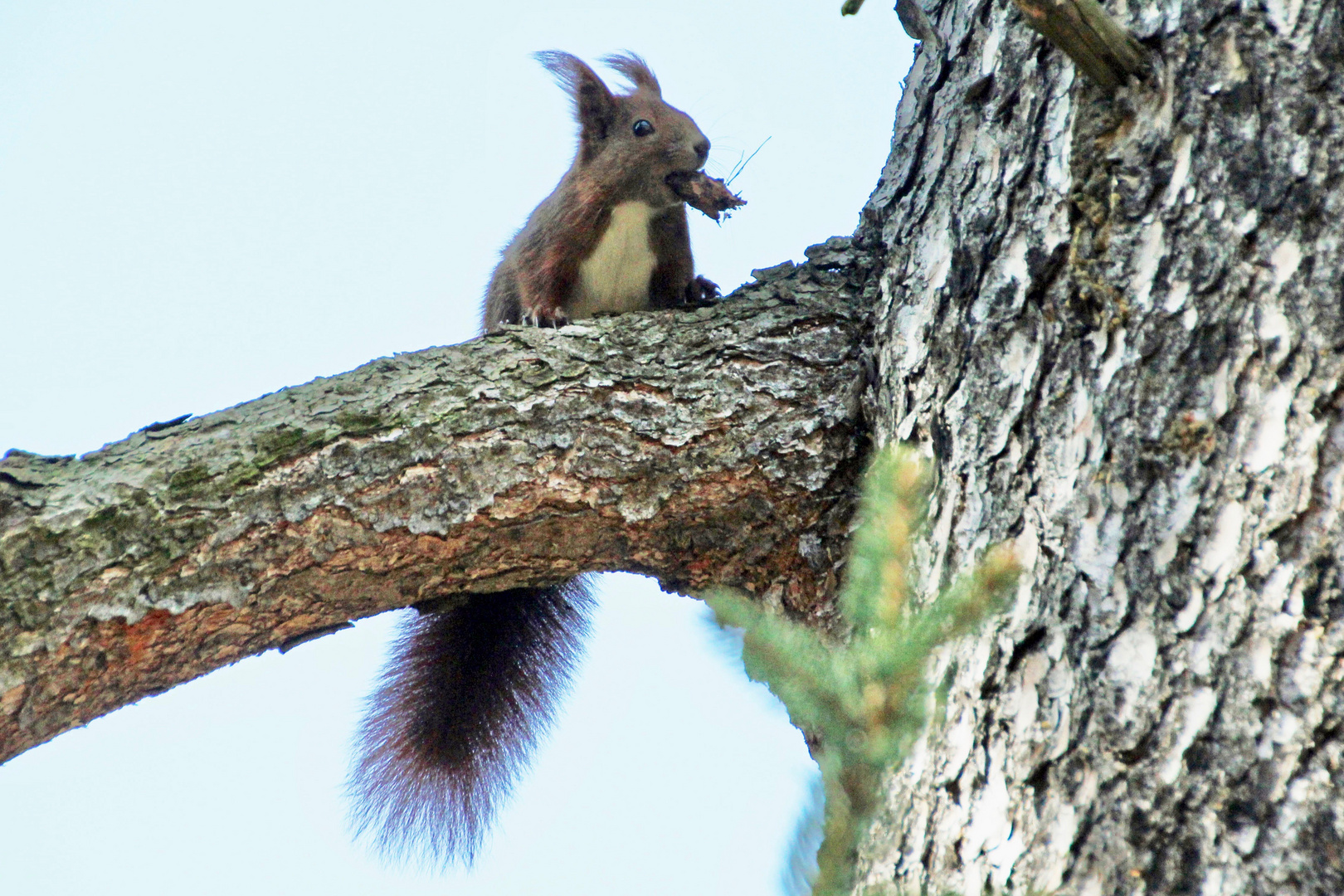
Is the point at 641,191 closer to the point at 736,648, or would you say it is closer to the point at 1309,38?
the point at 1309,38

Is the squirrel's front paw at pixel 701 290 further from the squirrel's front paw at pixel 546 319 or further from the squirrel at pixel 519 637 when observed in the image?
the squirrel's front paw at pixel 546 319

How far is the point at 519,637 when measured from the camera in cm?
278

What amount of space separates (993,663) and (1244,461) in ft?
1.25

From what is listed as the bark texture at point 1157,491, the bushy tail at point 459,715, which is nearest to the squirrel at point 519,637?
the bushy tail at point 459,715

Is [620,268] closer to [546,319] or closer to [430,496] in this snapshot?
[546,319]

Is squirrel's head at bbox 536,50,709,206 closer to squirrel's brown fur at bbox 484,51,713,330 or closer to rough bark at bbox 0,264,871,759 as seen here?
squirrel's brown fur at bbox 484,51,713,330

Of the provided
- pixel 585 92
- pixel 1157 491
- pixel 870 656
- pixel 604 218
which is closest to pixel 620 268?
pixel 604 218

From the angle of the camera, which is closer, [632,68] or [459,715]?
[459,715]

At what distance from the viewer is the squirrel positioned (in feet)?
8.66

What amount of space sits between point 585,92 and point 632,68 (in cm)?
31

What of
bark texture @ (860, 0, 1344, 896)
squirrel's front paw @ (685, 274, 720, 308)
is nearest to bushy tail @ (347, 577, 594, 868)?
squirrel's front paw @ (685, 274, 720, 308)

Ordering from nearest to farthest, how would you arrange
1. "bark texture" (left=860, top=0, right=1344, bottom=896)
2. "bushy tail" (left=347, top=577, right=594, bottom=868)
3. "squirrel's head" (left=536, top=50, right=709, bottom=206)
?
"bark texture" (left=860, top=0, right=1344, bottom=896)
"bushy tail" (left=347, top=577, right=594, bottom=868)
"squirrel's head" (left=536, top=50, right=709, bottom=206)

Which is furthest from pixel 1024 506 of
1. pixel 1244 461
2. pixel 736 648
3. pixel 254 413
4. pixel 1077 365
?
pixel 254 413

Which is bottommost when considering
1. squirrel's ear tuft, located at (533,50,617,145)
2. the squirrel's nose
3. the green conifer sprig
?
the green conifer sprig
